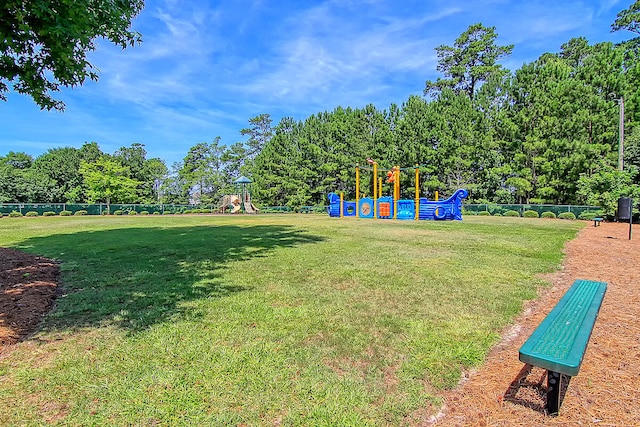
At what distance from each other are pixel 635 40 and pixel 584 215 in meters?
24.1

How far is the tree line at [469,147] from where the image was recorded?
25953 mm

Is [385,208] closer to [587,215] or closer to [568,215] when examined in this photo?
[568,215]

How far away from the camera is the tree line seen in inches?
1022

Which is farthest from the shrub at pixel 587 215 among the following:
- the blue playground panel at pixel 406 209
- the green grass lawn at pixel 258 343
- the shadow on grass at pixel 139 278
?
the shadow on grass at pixel 139 278

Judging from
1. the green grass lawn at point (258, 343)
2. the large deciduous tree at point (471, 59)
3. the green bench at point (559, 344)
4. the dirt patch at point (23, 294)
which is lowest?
the green grass lawn at point (258, 343)

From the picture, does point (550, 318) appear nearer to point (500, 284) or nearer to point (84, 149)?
point (500, 284)

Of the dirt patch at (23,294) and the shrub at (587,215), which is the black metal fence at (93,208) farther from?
the shrub at (587,215)

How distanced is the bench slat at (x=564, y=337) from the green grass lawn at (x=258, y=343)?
650 mm

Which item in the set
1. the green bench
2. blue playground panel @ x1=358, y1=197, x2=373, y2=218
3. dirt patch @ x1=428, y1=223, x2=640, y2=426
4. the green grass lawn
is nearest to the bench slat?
the green bench

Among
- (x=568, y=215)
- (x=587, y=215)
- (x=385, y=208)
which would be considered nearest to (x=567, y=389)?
(x=385, y=208)

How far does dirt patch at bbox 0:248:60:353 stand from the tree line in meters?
23.2

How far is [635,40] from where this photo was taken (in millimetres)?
33438

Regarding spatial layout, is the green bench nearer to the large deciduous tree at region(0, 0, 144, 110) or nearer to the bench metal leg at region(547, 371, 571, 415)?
the bench metal leg at region(547, 371, 571, 415)

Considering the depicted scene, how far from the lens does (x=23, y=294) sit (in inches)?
184
